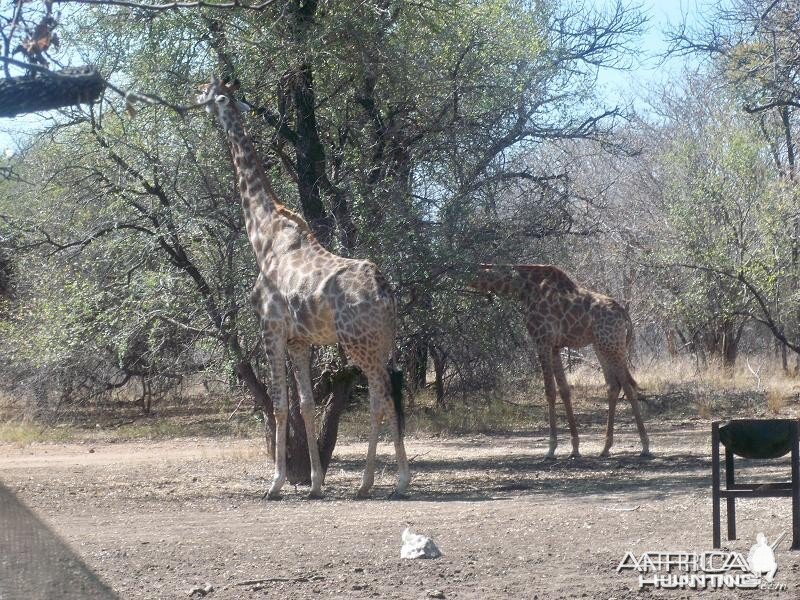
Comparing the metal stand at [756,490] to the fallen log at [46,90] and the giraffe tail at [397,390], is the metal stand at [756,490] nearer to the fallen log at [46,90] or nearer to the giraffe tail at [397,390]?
the giraffe tail at [397,390]

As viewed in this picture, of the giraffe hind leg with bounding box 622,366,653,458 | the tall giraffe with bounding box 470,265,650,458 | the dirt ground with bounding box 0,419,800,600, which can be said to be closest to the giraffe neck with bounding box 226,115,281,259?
the dirt ground with bounding box 0,419,800,600

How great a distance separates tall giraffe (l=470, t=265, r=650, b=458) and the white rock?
Result: 22.6 feet

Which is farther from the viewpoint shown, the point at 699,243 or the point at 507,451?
the point at 699,243

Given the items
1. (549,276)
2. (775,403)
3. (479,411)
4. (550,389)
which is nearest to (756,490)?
(549,276)

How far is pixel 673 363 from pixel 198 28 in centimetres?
1756

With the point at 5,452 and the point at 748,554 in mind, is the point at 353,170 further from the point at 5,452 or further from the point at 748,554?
the point at 5,452

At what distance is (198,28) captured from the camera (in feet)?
38.3

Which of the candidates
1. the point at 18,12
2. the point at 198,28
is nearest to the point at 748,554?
the point at 18,12

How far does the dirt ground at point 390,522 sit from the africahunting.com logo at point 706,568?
109mm

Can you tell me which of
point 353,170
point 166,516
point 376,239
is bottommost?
point 166,516

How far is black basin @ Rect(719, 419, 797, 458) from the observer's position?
23.7ft

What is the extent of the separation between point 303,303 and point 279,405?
3.53 ft

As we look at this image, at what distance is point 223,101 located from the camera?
36.8ft

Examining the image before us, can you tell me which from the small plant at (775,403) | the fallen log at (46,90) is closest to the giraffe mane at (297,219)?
the fallen log at (46,90)
